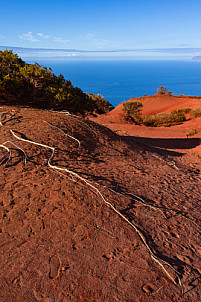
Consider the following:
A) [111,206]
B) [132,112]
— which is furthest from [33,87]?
[132,112]

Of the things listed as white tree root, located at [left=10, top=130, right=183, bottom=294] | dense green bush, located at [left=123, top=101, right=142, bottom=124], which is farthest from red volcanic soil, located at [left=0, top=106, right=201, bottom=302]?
dense green bush, located at [left=123, top=101, right=142, bottom=124]

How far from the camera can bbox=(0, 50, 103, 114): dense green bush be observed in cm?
941

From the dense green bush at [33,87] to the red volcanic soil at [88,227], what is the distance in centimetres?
439

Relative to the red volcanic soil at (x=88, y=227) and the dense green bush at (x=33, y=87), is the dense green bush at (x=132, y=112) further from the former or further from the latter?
the red volcanic soil at (x=88, y=227)

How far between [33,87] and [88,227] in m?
8.73

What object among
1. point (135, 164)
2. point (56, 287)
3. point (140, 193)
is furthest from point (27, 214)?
point (135, 164)

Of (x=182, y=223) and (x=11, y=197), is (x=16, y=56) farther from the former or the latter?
(x=182, y=223)

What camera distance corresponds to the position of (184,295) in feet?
7.90

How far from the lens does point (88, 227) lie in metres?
3.21

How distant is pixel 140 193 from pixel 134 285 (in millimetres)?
2210

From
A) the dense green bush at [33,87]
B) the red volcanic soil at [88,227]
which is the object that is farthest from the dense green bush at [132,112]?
the red volcanic soil at [88,227]

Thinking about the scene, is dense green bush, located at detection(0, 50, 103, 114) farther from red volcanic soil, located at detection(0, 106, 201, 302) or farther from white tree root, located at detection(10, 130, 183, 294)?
white tree root, located at detection(10, 130, 183, 294)

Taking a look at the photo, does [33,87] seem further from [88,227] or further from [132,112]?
[132,112]

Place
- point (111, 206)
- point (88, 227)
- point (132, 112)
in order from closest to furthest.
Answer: point (88, 227) → point (111, 206) → point (132, 112)
